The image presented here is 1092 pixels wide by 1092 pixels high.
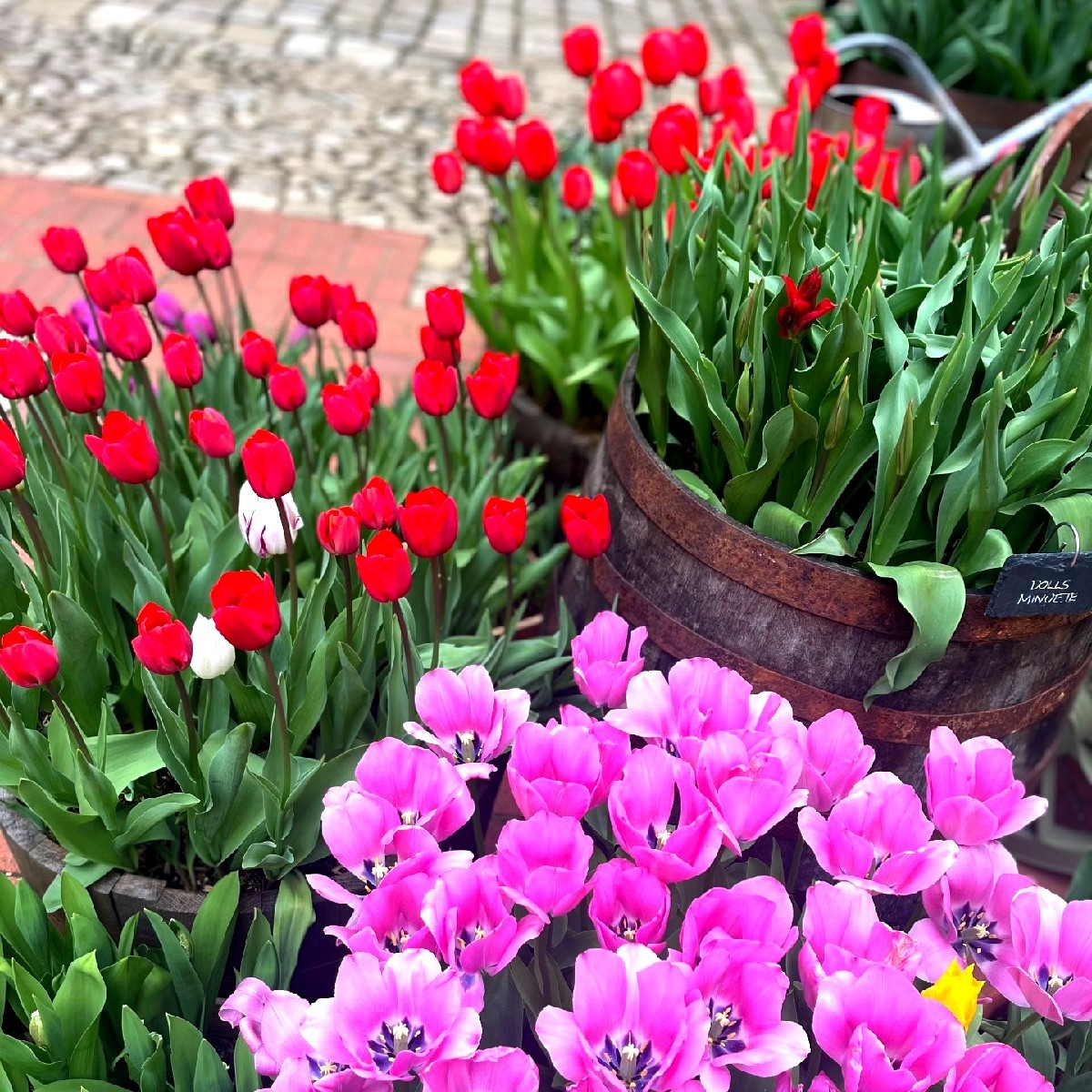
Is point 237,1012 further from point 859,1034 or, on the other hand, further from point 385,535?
point 859,1034

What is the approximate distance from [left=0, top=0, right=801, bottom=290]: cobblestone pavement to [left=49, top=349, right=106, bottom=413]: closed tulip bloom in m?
2.73

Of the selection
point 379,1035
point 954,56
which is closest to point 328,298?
point 379,1035

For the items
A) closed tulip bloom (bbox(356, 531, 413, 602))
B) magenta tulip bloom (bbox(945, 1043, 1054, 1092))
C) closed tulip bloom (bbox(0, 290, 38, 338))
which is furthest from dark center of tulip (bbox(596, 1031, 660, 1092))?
closed tulip bloom (bbox(0, 290, 38, 338))

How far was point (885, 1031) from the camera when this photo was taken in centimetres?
88

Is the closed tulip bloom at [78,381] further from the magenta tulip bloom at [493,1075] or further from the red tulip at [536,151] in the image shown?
the red tulip at [536,151]

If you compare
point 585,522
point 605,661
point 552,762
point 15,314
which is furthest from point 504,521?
point 15,314

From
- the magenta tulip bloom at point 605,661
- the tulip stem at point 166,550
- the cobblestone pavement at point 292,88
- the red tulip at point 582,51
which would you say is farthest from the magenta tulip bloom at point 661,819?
the cobblestone pavement at point 292,88

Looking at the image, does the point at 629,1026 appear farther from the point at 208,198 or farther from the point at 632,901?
the point at 208,198

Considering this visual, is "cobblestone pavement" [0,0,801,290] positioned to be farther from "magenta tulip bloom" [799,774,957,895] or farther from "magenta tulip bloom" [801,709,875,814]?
"magenta tulip bloom" [799,774,957,895]

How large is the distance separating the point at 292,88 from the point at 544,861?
5.23m

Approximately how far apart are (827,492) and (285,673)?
0.69 metres

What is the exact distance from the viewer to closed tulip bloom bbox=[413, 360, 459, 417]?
1442mm

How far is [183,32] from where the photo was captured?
231 inches

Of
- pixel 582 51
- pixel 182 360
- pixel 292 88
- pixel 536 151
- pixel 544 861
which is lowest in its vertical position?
pixel 292 88
